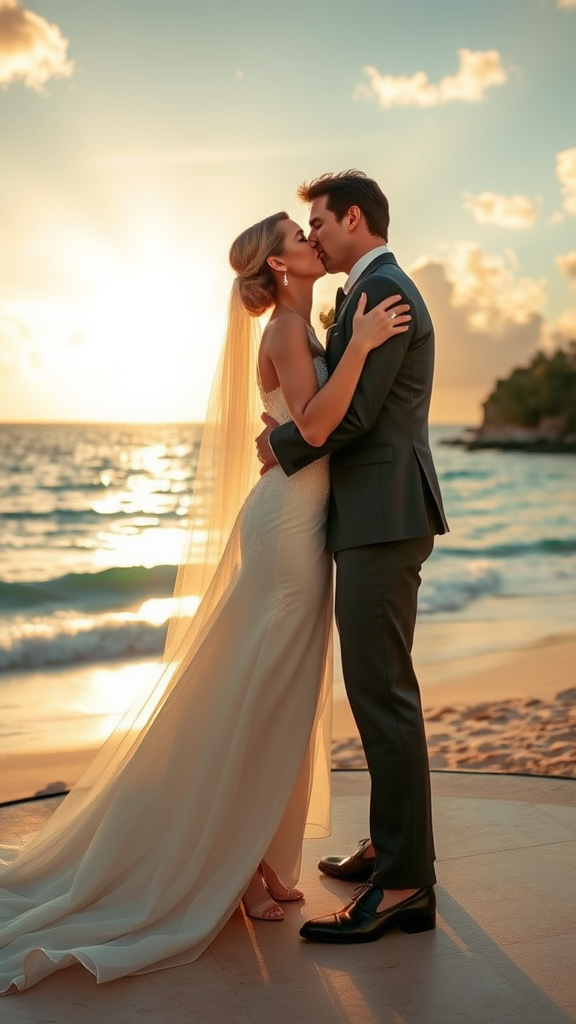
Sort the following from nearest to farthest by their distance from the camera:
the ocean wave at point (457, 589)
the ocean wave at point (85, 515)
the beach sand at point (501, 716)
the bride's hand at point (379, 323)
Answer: the bride's hand at point (379, 323)
the beach sand at point (501, 716)
the ocean wave at point (457, 589)
the ocean wave at point (85, 515)

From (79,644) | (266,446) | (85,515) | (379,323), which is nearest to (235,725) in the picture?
(266,446)

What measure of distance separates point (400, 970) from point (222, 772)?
2.13ft

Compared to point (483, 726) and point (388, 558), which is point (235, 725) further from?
point (483, 726)

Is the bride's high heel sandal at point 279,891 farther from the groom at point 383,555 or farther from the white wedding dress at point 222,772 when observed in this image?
the groom at point 383,555

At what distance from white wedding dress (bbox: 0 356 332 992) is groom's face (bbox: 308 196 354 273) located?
0.27 meters

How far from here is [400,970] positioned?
2.60m

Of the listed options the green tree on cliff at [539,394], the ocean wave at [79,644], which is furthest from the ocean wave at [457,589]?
the green tree on cliff at [539,394]

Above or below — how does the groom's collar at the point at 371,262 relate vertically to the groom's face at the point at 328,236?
below

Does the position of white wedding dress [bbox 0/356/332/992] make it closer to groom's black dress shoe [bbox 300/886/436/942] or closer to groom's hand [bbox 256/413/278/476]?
groom's hand [bbox 256/413/278/476]

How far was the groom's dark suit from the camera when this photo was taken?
2770 mm

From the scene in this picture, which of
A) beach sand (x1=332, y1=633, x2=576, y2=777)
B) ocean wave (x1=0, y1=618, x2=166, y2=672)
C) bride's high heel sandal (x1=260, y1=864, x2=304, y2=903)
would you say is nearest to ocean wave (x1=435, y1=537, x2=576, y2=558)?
ocean wave (x1=0, y1=618, x2=166, y2=672)

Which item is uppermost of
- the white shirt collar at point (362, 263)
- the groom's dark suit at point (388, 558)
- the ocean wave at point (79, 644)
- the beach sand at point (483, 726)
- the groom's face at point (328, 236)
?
the groom's face at point (328, 236)

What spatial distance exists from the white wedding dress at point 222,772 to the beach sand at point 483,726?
143cm

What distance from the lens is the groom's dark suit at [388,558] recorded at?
2.77 m
